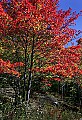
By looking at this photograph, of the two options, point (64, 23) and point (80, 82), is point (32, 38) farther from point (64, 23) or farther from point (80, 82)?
point (80, 82)

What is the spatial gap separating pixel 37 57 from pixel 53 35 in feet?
7.04

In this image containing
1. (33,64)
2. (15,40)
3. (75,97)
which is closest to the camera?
(15,40)

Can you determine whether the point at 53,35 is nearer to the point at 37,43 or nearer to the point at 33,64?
the point at 37,43

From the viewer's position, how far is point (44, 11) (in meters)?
12.9

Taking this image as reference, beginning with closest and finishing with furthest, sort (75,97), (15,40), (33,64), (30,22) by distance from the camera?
1. (30,22)
2. (15,40)
3. (33,64)
4. (75,97)

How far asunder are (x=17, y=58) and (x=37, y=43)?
247 cm

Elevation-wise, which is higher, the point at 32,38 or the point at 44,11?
the point at 44,11

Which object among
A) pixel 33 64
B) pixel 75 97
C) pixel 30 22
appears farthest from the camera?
pixel 75 97

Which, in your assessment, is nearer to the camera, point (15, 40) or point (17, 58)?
point (15, 40)

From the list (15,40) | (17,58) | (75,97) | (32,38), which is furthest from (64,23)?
(75,97)

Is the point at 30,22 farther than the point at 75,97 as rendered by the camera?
No

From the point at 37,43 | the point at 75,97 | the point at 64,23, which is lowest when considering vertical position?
the point at 75,97

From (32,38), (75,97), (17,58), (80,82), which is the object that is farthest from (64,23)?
(75,97)

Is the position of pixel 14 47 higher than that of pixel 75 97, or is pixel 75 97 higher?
pixel 14 47
